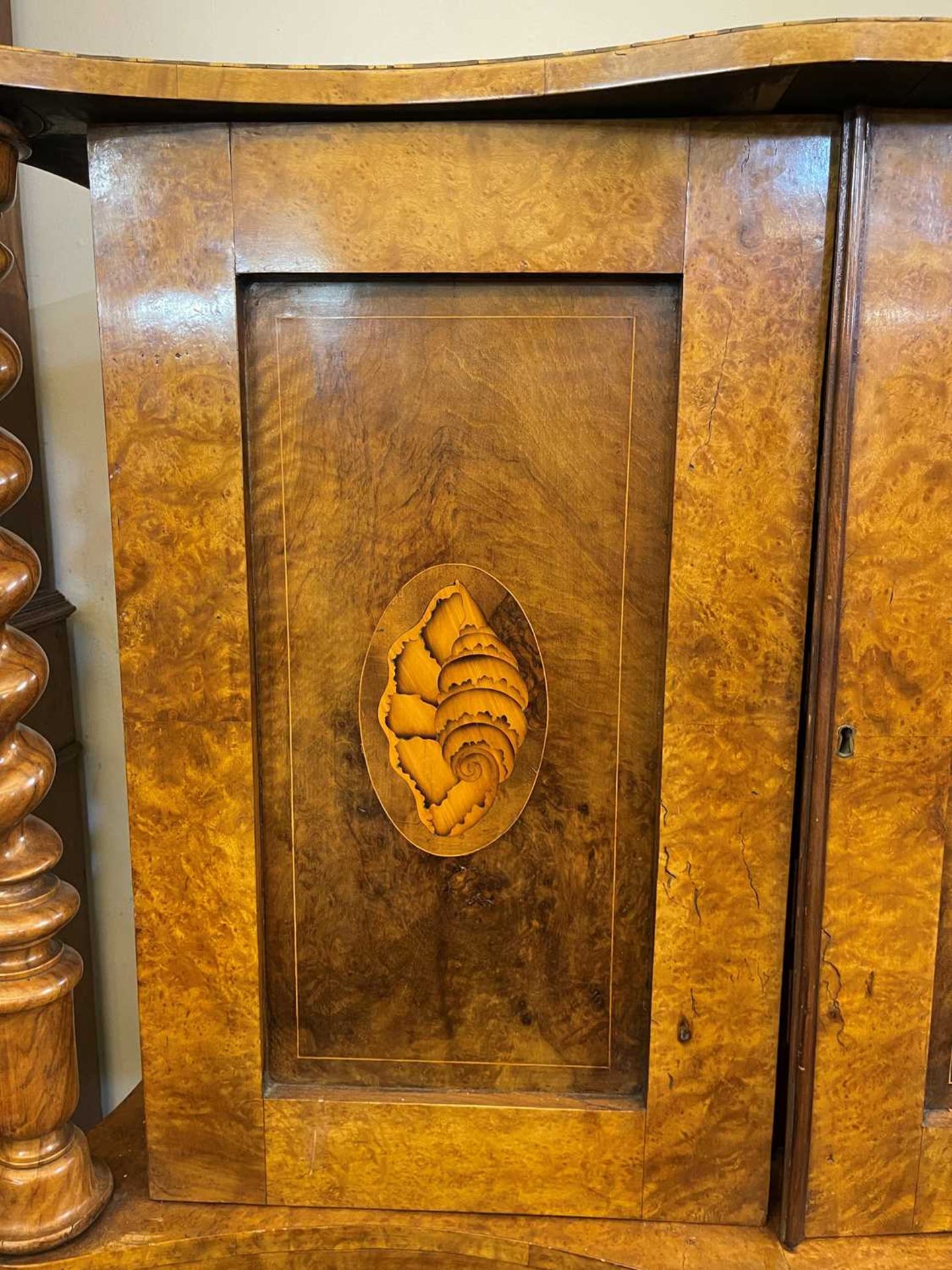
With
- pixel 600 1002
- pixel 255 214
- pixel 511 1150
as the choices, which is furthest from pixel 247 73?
pixel 511 1150

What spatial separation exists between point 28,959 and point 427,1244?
19.6 inches

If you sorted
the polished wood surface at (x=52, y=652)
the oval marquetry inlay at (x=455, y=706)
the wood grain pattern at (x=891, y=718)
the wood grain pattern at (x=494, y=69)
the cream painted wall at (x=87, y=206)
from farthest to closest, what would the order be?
1. the polished wood surface at (x=52, y=652)
2. the cream painted wall at (x=87, y=206)
3. the oval marquetry inlay at (x=455, y=706)
4. the wood grain pattern at (x=891, y=718)
5. the wood grain pattern at (x=494, y=69)

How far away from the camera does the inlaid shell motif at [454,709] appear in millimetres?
1036

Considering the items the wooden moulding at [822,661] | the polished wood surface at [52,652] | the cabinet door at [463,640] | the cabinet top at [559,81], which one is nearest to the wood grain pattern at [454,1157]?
the cabinet door at [463,640]

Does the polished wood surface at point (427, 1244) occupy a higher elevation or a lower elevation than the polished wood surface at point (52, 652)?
lower

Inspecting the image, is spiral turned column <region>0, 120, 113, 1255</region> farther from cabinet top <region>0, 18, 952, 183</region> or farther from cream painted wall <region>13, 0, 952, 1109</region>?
cream painted wall <region>13, 0, 952, 1109</region>

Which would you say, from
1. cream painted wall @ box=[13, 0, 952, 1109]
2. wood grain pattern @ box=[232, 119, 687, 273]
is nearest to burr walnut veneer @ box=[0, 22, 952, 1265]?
wood grain pattern @ box=[232, 119, 687, 273]

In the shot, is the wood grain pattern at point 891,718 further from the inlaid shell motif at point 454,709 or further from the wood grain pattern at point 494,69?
the inlaid shell motif at point 454,709

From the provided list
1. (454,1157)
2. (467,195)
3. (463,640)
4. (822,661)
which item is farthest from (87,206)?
(454,1157)

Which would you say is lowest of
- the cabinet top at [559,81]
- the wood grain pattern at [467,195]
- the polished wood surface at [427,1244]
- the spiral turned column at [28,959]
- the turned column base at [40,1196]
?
the polished wood surface at [427,1244]

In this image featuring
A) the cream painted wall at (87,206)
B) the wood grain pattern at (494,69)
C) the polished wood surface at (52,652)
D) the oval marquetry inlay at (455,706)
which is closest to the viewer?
the wood grain pattern at (494,69)

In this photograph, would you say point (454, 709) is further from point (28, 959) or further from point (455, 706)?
point (28, 959)

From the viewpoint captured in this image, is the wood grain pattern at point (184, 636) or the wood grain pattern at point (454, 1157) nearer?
the wood grain pattern at point (184, 636)

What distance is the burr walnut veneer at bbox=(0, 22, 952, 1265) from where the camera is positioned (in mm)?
938
